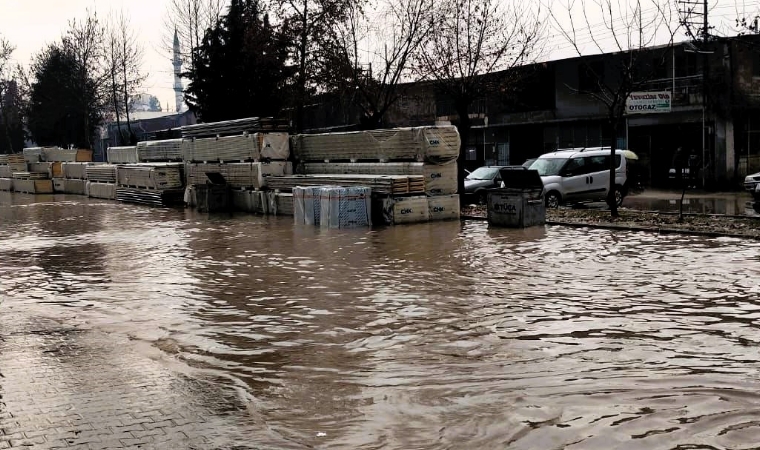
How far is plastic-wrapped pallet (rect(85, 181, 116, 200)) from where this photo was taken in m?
34.7

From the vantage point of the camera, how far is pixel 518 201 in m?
16.5

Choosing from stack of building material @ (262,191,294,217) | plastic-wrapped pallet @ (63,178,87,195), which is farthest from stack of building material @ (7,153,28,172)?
stack of building material @ (262,191,294,217)

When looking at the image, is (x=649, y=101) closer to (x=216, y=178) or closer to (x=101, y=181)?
(x=216, y=178)

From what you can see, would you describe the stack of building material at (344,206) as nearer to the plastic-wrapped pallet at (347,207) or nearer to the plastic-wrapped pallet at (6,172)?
the plastic-wrapped pallet at (347,207)

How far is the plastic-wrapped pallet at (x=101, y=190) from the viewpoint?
34688mm

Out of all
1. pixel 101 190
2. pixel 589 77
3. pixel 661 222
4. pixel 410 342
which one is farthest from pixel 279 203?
pixel 589 77

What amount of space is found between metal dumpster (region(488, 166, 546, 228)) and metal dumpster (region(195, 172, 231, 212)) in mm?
10306

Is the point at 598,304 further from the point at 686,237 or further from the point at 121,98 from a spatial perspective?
the point at 121,98

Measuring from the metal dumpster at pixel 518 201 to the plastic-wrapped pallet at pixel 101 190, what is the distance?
22495 mm

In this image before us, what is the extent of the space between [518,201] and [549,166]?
599 centimetres

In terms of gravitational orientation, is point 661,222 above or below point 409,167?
below

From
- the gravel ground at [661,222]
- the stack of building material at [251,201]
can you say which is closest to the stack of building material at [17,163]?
the stack of building material at [251,201]

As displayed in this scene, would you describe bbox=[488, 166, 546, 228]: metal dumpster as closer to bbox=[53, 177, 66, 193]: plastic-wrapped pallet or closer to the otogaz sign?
the otogaz sign

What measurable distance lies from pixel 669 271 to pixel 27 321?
26.4ft
